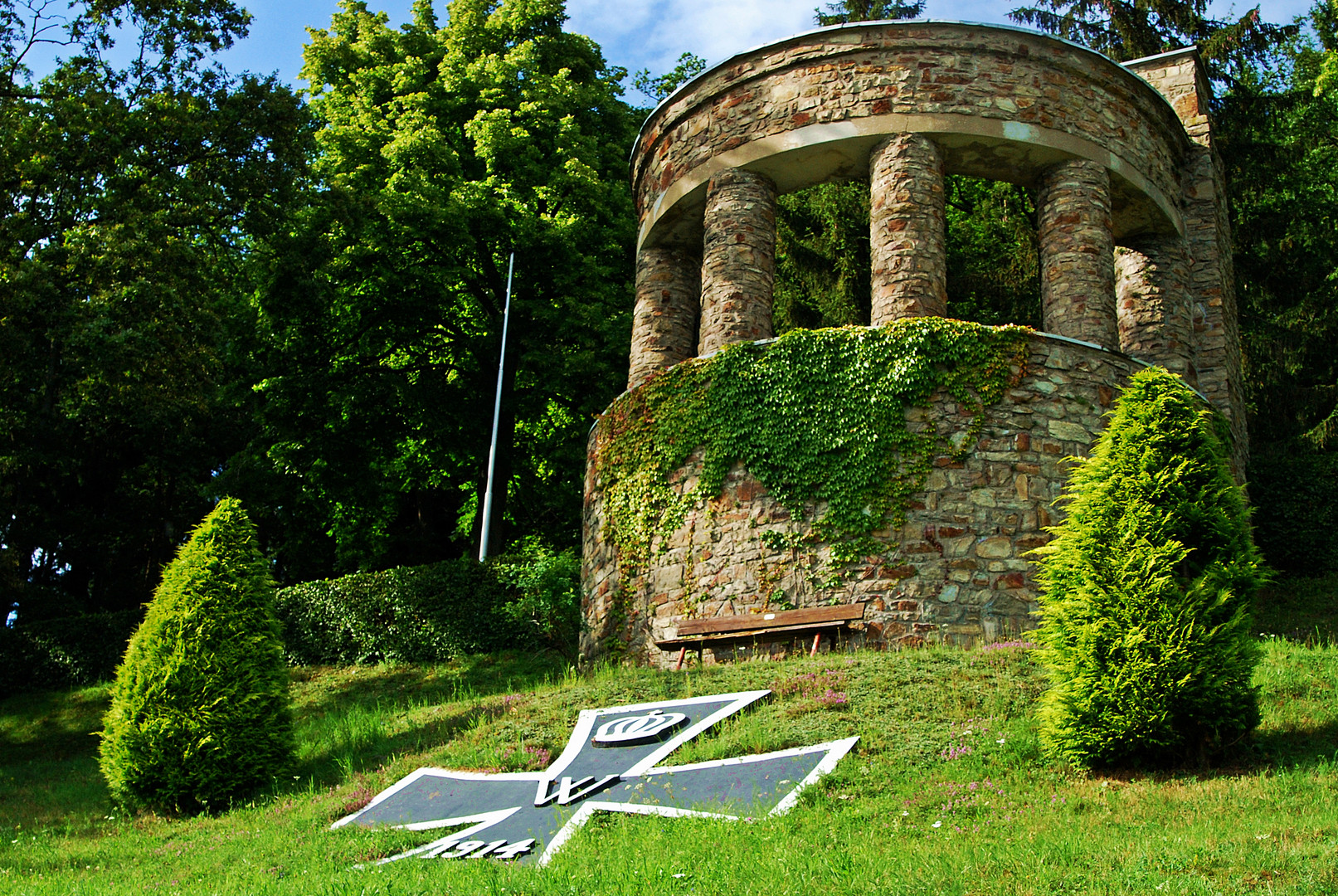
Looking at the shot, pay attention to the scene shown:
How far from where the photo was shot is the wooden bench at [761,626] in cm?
1141

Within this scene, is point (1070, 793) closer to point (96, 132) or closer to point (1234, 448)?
point (1234, 448)

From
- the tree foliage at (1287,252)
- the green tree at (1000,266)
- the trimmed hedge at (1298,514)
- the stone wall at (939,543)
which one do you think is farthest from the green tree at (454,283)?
the tree foliage at (1287,252)

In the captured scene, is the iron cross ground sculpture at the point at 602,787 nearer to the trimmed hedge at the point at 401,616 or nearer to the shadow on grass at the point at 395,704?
the shadow on grass at the point at 395,704

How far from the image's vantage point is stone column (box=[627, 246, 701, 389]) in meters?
15.1

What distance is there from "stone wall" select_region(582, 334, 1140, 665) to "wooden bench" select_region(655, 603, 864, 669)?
0.22 meters

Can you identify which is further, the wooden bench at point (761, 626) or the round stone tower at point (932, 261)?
the round stone tower at point (932, 261)

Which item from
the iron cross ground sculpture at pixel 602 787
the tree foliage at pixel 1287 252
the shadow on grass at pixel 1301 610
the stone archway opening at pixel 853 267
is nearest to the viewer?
the iron cross ground sculpture at pixel 602 787

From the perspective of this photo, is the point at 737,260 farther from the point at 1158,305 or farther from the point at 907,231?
the point at 1158,305

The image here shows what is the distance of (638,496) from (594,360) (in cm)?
567

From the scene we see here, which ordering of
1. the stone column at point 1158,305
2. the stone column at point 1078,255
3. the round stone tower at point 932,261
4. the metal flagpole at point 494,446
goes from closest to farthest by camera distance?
the round stone tower at point 932,261, the stone column at point 1078,255, the stone column at point 1158,305, the metal flagpole at point 494,446

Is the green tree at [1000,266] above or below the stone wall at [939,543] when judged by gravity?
above

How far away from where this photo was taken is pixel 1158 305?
595 inches

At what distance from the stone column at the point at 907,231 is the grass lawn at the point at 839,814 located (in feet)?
13.1

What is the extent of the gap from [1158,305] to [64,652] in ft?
53.7
